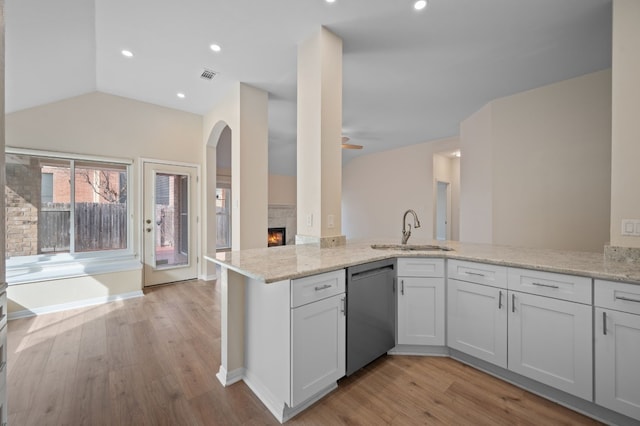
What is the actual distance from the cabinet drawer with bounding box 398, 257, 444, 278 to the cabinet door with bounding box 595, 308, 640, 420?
889 mm

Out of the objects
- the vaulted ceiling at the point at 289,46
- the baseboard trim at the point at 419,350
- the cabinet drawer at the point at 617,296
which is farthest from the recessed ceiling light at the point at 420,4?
the baseboard trim at the point at 419,350

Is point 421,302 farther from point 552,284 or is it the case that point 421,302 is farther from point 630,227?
point 630,227

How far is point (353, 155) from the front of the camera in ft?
26.2

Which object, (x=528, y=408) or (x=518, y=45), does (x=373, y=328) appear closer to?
(x=528, y=408)

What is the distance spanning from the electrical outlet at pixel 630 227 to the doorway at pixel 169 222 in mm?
5149

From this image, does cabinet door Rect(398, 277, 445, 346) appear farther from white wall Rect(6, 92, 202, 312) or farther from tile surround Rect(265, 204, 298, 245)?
tile surround Rect(265, 204, 298, 245)

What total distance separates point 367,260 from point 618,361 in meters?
1.45

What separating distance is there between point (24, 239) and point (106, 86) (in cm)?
228

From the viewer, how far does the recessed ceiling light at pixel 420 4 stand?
2046 mm

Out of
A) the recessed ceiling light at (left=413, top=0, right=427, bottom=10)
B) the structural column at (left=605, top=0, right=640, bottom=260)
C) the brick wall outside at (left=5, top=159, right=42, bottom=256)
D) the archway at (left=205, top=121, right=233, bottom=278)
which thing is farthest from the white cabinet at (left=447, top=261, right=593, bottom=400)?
the brick wall outside at (left=5, top=159, right=42, bottom=256)

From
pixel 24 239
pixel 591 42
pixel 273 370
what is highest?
pixel 591 42

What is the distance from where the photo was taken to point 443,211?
269 inches

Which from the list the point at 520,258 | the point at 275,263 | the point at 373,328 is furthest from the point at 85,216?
the point at 520,258

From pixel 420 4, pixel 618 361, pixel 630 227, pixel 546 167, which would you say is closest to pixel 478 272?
pixel 618 361
